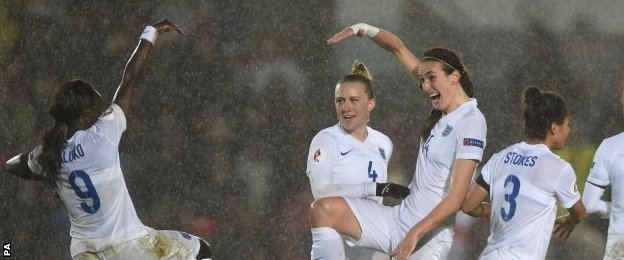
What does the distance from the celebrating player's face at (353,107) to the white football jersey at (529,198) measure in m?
1.00

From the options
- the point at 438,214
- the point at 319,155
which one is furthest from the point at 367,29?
the point at 438,214

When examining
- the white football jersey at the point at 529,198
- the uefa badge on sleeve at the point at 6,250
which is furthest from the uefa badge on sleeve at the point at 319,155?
the uefa badge on sleeve at the point at 6,250

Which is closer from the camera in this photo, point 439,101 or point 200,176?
point 439,101

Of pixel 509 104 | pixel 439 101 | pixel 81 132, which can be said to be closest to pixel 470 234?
pixel 509 104

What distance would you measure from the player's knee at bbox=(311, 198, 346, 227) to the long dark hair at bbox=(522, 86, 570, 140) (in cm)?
82

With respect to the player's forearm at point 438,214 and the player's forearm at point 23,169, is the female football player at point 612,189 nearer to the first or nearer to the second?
the player's forearm at point 438,214

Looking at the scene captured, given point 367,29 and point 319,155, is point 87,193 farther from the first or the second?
point 367,29

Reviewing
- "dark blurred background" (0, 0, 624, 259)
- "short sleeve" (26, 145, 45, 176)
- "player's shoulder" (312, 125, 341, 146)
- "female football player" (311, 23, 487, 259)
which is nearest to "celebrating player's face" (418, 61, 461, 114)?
"female football player" (311, 23, 487, 259)

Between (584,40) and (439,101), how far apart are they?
11.8ft

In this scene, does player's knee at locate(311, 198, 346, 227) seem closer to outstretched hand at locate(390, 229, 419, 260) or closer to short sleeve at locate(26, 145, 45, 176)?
outstretched hand at locate(390, 229, 419, 260)

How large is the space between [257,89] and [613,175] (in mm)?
3295

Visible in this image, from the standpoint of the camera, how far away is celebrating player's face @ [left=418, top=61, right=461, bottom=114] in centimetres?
452

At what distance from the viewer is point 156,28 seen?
510 cm

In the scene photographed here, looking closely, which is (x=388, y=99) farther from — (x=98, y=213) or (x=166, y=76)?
(x=98, y=213)
